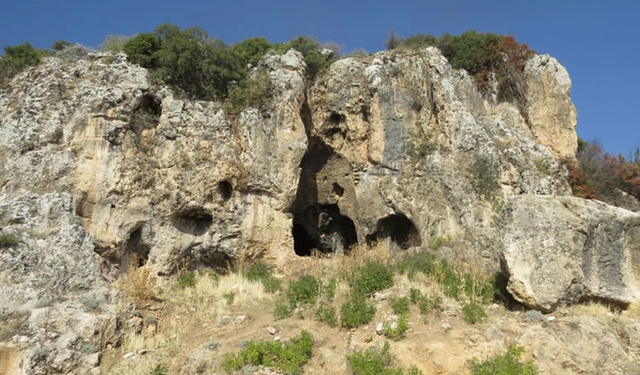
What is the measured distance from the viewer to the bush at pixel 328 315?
8469 mm

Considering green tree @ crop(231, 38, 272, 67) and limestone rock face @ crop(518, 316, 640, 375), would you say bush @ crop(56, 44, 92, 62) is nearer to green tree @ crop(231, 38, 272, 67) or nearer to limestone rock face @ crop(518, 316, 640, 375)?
green tree @ crop(231, 38, 272, 67)

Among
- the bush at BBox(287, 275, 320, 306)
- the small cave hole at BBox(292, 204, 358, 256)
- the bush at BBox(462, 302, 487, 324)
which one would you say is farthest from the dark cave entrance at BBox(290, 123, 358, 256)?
the bush at BBox(462, 302, 487, 324)

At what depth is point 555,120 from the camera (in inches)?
551

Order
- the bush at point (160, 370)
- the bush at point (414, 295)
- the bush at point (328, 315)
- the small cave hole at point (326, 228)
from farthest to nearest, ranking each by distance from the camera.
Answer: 1. the small cave hole at point (326, 228)
2. the bush at point (414, 295)
3. the bush at point (328, 315)
4. the bush at point (160, 370)

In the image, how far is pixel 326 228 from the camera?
50.7ft

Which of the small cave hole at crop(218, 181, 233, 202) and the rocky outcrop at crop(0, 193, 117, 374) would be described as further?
the small cave hole at crop(218, 181, 233, 202)

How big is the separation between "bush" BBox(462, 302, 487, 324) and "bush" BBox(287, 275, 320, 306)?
9.56 ft

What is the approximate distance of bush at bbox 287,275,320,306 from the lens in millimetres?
9391

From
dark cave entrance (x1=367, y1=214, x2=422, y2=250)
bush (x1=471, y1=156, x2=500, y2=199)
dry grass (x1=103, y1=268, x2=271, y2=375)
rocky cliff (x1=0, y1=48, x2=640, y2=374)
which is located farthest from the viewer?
dark cave entrance (x1=367, y1=214, x2=422, y2=250)

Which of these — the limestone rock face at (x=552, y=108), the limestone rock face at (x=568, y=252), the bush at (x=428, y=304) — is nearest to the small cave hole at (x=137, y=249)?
the bush at (x=428, y=304)

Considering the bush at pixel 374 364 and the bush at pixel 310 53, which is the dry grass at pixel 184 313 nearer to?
the bush at pixel 374 364

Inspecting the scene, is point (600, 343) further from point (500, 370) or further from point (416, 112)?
point (416, 112)

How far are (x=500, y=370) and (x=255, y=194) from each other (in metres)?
7.37

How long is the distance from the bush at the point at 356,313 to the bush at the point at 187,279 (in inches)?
167
